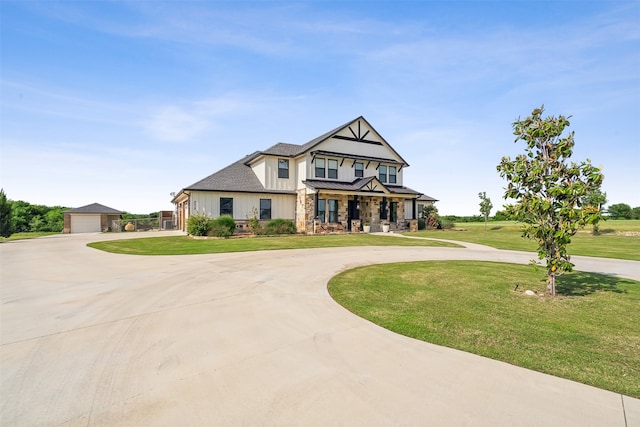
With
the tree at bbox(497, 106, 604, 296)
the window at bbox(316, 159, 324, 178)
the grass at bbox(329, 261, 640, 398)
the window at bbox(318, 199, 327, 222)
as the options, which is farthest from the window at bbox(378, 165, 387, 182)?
the tree at bbox(497, 106, 604, 296)

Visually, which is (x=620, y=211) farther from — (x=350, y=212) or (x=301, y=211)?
(x=301, y=211)

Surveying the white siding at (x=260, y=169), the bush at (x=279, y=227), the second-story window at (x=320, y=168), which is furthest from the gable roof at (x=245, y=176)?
the bush at (x=279, y=227)

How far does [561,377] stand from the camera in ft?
9.93

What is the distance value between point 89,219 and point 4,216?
8698mm

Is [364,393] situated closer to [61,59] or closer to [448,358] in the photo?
[448,358]

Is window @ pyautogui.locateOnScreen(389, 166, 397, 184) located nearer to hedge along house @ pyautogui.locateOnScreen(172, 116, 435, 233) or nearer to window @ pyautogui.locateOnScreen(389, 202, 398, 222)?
hedge along house @ pyautogui.locateOnScreen(172, 116, 435, 233)

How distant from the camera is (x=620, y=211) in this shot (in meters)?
42.0

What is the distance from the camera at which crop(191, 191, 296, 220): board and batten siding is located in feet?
73.5

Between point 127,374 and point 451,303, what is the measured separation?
5.32m

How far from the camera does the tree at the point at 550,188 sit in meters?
5.84

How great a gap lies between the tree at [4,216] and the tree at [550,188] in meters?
34.7

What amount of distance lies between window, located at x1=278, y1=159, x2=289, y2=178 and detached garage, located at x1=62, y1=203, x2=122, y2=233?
2240 centimetres

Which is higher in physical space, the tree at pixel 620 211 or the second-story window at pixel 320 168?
the second-story window at pixel 320 168

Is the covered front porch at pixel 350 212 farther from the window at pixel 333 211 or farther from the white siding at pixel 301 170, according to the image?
the white siding at pixel 301 170
